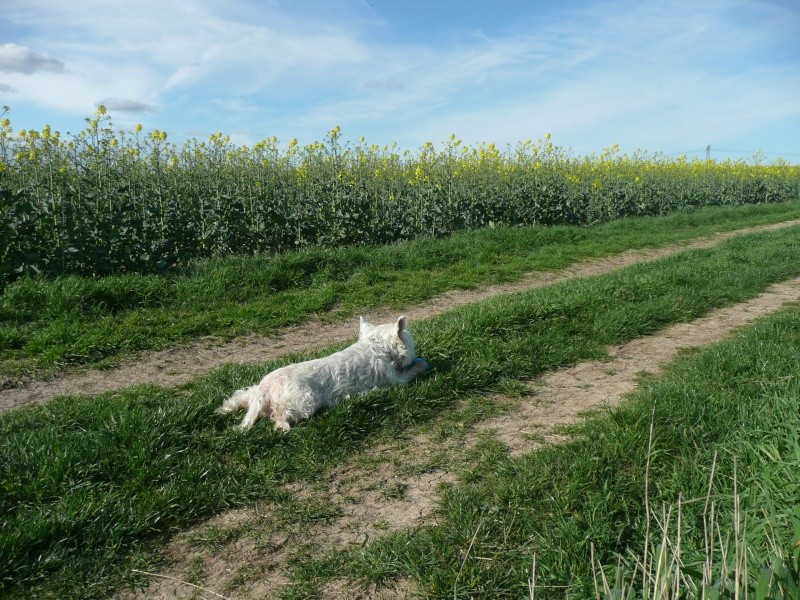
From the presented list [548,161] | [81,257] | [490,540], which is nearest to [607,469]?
[490,540]

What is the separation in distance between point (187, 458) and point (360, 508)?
121 cm

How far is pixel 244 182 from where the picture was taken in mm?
12016

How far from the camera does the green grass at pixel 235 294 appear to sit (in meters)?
6.52

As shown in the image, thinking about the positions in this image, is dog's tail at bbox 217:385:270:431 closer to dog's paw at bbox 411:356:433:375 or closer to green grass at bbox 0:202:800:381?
dog's paw at bbox 411:356:433:375

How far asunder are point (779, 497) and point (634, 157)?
74.8 feet

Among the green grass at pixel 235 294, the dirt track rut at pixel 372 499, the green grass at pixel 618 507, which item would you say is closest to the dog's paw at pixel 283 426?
the dirt track rut at pixel 372 499

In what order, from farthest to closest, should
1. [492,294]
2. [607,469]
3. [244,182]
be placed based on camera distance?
[244,182] → [492,294] → [607,469]

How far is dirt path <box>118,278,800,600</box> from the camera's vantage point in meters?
3.03

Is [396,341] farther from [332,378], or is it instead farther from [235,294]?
[235,294]

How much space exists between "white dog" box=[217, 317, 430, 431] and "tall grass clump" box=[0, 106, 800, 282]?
5495 mm

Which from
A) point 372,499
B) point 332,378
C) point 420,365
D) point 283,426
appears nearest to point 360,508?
point 372,499

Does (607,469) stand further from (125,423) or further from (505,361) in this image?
(125,423)

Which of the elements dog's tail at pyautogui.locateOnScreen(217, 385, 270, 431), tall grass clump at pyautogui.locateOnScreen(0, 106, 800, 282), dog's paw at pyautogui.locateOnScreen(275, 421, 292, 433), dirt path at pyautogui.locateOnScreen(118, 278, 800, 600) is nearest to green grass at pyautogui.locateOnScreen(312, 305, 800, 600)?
dirt path at pyautogui.locateOnScreen(118, 278, 800, 600)

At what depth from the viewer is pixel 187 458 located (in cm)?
402
